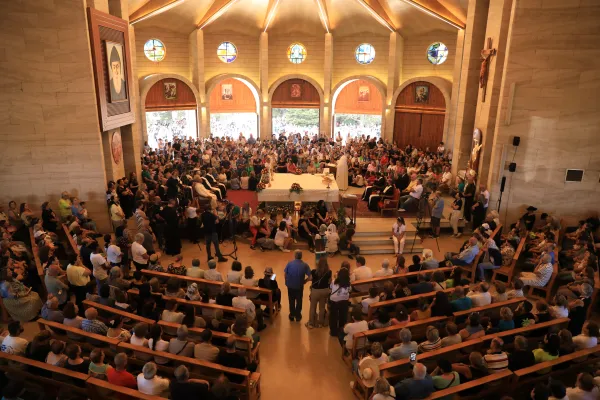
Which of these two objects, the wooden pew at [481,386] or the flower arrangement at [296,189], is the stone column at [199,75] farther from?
the wooden pew at [481,386]

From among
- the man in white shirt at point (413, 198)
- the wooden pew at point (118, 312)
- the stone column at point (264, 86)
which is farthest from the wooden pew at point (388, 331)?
the stone column at point (264, 86)

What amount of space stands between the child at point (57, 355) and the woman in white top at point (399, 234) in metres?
7.25

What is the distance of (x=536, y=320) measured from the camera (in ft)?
20.6

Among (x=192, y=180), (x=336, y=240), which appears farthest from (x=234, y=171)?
(x=336, y=240)

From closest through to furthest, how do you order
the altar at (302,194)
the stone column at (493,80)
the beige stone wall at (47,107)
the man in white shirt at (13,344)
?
the man in white shirt at (13,344) → the beige stone wall at (47,107) → the stone column at (493,80) → the altar at (302,194)

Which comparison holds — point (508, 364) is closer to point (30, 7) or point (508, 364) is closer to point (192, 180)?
point (192, 180)

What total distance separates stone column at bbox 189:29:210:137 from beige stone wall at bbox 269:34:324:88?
3761mm

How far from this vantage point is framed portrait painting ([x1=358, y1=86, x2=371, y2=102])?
24.7 meters

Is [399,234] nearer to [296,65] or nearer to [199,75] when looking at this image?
[199,75]

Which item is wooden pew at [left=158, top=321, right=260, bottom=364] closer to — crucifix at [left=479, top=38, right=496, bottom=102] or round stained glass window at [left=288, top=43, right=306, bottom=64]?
crucifix at [left=479, top=38, right=496, bottom=102]

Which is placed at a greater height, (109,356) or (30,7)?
(30,7)

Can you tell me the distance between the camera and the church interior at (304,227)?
5.39 m

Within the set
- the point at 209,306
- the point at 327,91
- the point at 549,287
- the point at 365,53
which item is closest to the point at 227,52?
the point at 327,91

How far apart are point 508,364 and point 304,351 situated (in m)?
2.91
